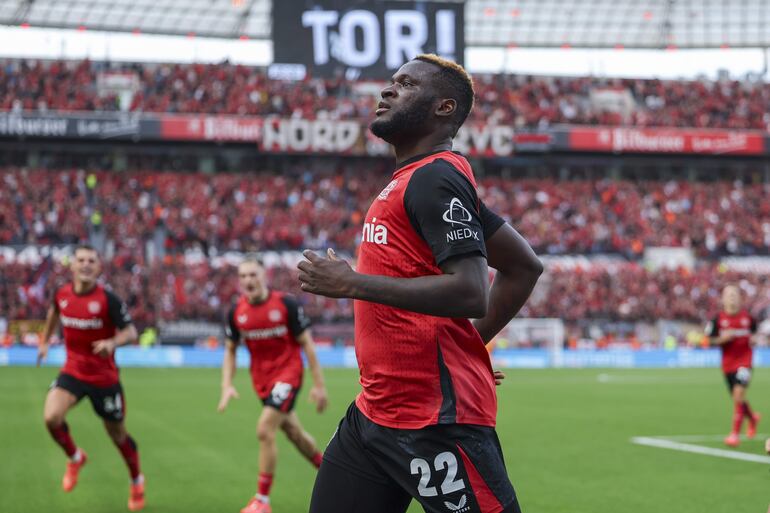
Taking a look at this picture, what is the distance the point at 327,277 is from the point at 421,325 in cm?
47

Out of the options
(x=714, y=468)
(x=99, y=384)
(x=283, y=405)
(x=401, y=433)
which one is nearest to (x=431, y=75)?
(x=401, y=433)

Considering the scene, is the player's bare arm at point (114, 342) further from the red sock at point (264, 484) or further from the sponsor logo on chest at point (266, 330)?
the red sock at point (264, 484)

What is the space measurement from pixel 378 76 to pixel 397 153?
1373 inches

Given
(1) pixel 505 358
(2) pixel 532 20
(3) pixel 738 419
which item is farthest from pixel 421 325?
(2) pixel 532 20

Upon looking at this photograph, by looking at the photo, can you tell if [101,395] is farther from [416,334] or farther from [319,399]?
[416,334]

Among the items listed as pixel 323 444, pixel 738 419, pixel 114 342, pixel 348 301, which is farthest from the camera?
pixel 348 301

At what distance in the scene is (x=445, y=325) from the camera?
3936 millimetres

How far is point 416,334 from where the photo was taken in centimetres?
392

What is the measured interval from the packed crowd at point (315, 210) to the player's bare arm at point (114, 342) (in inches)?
1179

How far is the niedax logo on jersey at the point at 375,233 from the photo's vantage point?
155 inches

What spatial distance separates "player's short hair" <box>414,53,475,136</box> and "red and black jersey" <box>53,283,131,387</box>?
257 inches

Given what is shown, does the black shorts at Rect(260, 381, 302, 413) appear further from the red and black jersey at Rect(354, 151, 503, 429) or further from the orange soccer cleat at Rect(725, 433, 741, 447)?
the orange soccer cleat at Rect(725, 433, 741, 447)

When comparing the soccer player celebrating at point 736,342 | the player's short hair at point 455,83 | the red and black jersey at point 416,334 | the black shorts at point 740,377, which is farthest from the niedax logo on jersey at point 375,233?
the black shorts at point 740,377

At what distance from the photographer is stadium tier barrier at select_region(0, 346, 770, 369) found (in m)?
32.1
